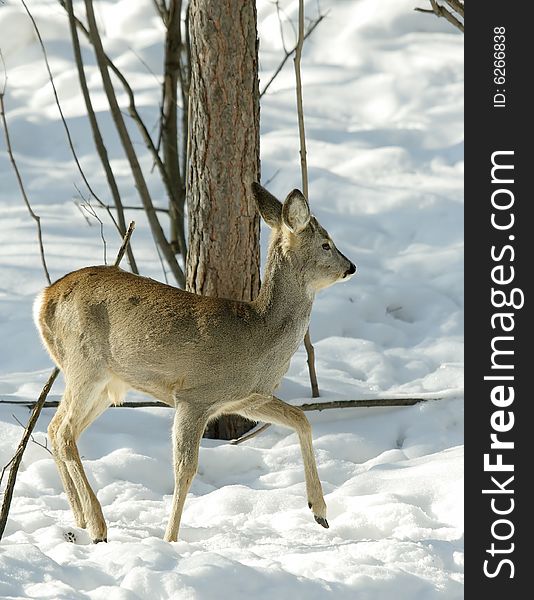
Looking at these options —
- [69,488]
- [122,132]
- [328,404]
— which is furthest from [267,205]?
[122,132]

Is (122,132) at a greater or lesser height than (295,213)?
greater

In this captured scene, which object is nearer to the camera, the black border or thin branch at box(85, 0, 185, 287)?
the black border

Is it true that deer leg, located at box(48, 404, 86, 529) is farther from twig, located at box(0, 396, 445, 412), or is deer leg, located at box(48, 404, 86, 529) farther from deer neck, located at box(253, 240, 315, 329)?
twig, located at box(0, 396, 445, 412)

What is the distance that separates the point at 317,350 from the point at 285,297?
307 centimetres

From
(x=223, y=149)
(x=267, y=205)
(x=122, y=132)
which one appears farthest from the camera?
(x=122, y=132)

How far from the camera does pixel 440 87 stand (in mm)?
13242

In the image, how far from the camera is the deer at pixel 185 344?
519cm

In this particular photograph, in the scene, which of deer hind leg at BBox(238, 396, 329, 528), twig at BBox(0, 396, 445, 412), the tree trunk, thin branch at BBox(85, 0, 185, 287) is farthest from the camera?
thin branch at BBox(85, 0, 185, 287)

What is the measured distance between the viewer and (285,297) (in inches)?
212

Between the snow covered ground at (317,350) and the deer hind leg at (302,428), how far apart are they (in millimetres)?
150

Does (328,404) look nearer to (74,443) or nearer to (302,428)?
(302,428)

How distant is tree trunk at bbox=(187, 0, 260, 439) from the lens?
6500 mm

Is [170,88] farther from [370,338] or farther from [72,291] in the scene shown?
[72,291]

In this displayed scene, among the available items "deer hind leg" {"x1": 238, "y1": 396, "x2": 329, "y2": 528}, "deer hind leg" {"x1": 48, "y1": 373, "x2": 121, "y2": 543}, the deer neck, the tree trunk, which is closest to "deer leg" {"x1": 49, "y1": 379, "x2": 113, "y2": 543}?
"deer hind leg" {"x1": 48, "y1": 373, "x2": 121, "y2": 543}
